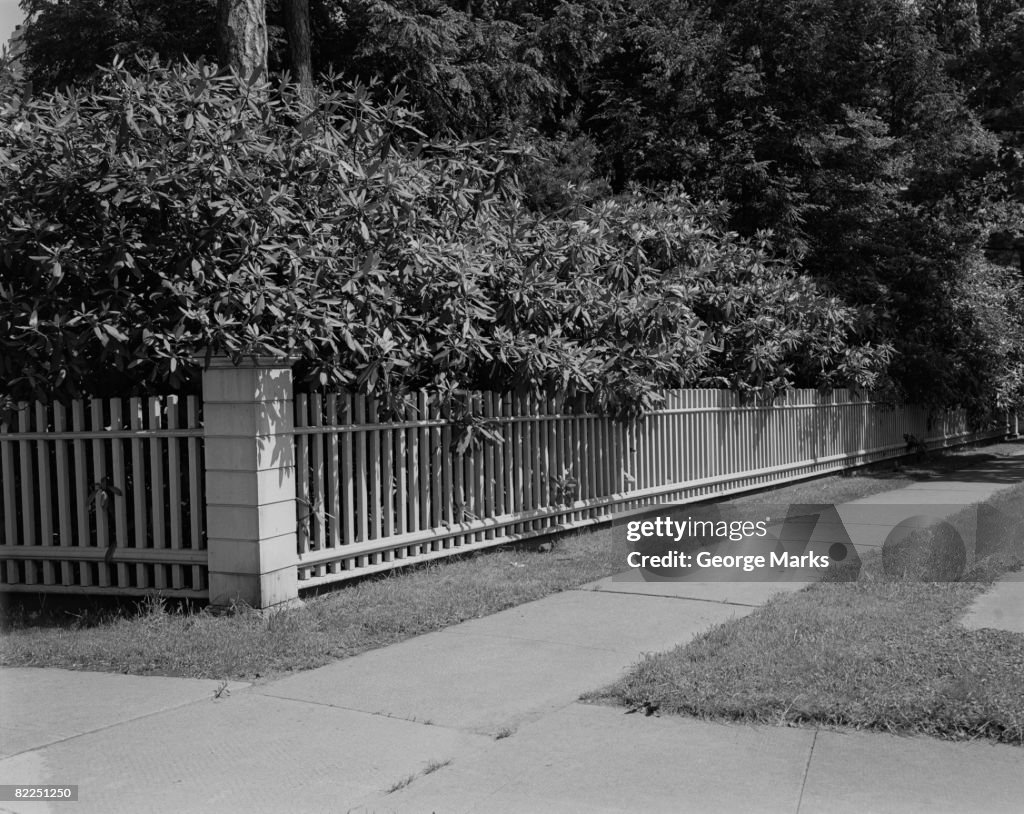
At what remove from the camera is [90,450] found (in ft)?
26.0

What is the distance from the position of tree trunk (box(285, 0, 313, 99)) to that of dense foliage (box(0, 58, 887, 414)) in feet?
30.0

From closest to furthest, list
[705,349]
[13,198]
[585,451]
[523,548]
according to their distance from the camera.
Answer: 1. [13,198]
2. [523,548]
3. [585,451]
4. [705,349]

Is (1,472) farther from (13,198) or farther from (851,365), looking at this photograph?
(851,365)

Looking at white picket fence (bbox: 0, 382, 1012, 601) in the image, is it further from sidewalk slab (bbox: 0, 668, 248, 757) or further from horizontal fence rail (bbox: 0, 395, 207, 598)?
sidewalk slab (bbox: 0, 668, 248, 757)

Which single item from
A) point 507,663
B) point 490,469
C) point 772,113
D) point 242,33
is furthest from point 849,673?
point 772,113

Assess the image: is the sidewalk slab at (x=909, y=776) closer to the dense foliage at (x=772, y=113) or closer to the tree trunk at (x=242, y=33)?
the tree trunk at (x=242, y=33)

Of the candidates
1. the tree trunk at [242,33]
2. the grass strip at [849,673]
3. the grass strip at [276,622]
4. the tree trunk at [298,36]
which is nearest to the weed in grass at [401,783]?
the grass strip at [849,673]

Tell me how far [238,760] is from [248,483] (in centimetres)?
289

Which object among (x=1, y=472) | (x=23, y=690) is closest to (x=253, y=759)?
(x=23, y=690)

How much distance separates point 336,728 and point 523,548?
214 inches

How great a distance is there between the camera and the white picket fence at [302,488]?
7.66 metres

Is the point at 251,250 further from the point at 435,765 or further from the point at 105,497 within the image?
the point at 435,765

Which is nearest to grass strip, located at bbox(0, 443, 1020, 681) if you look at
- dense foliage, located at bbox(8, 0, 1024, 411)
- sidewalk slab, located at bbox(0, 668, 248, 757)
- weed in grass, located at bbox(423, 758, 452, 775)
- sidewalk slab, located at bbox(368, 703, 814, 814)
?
sidewalk slab, located at bbox(0, 668, 248, 757)

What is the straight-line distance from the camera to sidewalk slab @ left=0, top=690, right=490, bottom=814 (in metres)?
4.27
